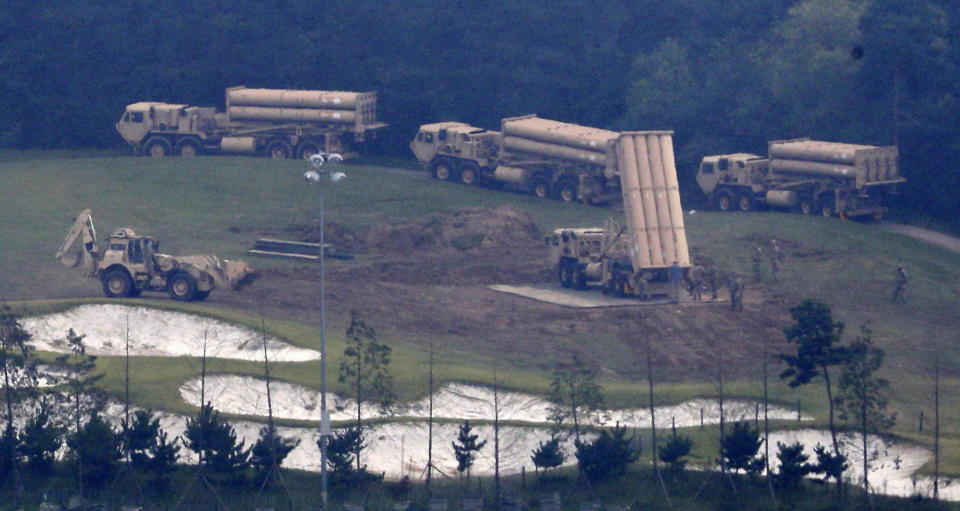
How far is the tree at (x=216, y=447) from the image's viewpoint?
3738cm

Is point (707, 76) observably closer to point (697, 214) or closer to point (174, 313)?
point (697, 214)

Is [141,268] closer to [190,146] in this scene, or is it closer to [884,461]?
[884,461]

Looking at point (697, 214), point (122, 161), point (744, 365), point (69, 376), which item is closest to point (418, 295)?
point (744, 365)

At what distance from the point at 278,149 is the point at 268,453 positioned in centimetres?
5135

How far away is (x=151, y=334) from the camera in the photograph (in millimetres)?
50656

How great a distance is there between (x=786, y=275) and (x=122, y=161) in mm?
41156

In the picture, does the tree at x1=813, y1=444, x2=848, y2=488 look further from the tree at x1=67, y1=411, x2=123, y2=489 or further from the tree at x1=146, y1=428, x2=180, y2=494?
the tree at x1=67, y1=411, x2=123, y2=489

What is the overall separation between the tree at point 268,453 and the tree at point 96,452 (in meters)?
3.70

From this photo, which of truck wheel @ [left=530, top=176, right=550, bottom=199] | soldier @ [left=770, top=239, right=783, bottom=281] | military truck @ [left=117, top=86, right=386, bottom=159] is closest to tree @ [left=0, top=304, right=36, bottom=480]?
soldier @ [left=770, top=239, right=783, bottom=281]

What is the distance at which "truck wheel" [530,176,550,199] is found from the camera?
80562 millimetres

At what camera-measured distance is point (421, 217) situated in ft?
240

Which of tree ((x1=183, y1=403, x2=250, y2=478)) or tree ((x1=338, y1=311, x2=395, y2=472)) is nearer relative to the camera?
tree ((x1=183, y1=403, x2=250, y2=478))

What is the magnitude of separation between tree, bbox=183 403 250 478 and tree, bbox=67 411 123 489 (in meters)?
2.05

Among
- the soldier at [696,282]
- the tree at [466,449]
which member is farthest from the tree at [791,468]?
the soldier at [696,282]
